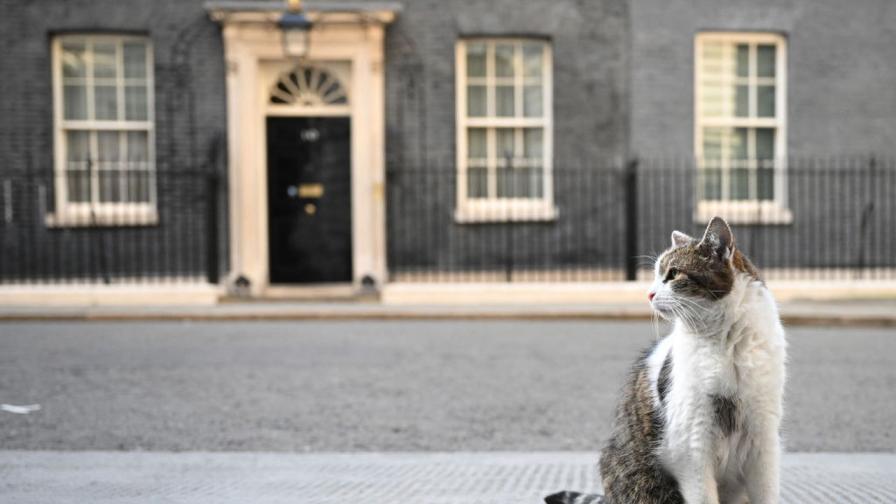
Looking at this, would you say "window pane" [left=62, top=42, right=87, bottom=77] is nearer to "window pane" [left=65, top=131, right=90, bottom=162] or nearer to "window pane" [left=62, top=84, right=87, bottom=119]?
"window pane" [left=62, top=84, right=87, bottom=119]

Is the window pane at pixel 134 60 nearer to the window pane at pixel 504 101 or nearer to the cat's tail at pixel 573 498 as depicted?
the window pane at pixel 504 101

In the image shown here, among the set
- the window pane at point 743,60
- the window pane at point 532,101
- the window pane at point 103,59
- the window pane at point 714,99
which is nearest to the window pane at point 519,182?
the window pane at point 532,101

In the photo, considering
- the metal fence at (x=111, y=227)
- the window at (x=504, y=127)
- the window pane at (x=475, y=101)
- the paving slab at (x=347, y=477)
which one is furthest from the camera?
the window pane at (x=475, y=101)

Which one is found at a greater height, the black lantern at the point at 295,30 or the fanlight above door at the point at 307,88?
the black lantern at the point at 295,30

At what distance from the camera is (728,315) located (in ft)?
9.85

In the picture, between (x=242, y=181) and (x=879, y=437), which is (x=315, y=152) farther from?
(x=879, y=437)

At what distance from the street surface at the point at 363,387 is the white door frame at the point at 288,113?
3.45 m

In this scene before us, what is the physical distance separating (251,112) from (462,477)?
1088cm

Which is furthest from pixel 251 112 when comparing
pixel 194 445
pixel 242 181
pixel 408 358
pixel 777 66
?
pixel 194 445

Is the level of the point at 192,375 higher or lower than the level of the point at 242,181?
lower

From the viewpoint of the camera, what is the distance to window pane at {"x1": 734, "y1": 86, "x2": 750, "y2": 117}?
1566cm

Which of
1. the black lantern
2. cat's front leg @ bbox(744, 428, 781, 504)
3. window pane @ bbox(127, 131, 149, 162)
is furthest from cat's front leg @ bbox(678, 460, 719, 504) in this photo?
window pane @ bbox(127, 131, 149, 162)

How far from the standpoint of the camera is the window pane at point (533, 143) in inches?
604

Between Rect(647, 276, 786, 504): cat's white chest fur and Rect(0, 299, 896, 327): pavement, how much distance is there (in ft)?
29.7
